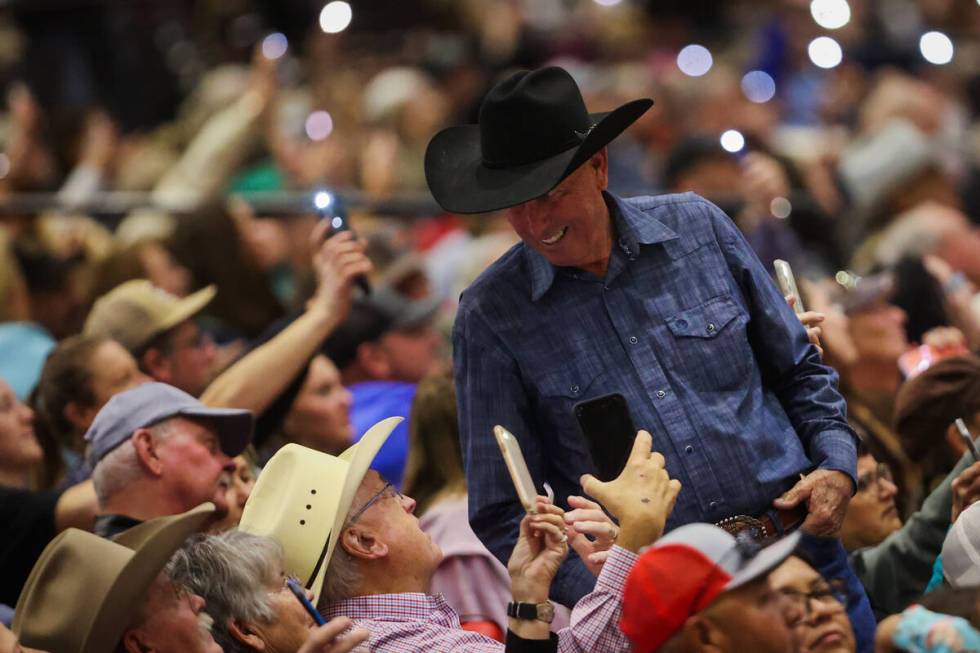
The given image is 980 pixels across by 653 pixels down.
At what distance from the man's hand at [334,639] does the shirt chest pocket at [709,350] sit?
3.06 feet

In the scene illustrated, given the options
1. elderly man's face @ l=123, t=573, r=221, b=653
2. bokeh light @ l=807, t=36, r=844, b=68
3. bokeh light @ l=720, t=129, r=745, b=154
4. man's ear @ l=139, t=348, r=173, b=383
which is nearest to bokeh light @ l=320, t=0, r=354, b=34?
bokeh light @ l=807, t=36, r=844, b=68

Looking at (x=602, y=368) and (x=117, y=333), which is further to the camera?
(x=117, y=333)

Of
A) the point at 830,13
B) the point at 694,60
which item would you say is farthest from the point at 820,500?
the point at 694,60

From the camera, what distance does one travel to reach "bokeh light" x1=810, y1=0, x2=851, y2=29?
1212cm

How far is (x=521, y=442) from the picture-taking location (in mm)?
3783

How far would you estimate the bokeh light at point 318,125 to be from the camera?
1035 cm

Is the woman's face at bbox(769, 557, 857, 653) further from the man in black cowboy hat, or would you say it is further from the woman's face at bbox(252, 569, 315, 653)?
the woman's face at bbox(252, 569, 315, 653)

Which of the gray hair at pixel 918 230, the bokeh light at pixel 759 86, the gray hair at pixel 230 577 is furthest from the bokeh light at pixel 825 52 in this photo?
the gray hair at pixel 230 577

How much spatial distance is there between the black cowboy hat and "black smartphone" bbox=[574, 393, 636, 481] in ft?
1.58

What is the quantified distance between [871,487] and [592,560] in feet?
4.99

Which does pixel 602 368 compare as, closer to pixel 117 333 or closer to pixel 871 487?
pixel 871 487

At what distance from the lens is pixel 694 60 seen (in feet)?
41.7

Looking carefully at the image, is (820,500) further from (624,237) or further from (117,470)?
(117,470)

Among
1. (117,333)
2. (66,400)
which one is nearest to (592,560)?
(66,400)
